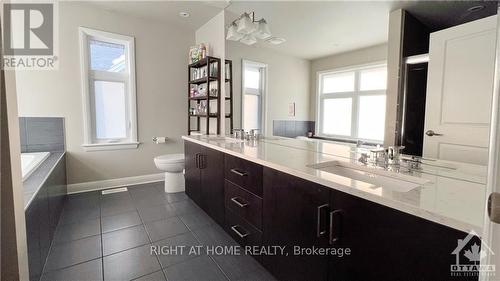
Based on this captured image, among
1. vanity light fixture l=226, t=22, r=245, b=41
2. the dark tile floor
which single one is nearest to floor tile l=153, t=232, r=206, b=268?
the dark tile floor

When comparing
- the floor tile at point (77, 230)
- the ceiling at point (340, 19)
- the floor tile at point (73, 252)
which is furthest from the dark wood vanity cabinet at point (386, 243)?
the floor tile at point (77, 230)

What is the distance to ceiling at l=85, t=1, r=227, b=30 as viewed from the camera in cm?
282

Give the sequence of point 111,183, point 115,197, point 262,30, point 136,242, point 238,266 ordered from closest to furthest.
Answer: point 238,266
point 136,242
point 262,30
point 115,197
point 111,183

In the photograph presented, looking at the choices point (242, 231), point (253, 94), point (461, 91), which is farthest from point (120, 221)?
point (461, 91)

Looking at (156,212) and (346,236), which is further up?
(346,236)

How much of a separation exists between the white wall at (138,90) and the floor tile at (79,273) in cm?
183

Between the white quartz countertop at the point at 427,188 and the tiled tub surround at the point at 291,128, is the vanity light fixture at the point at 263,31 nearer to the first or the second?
the tiled tub surround at the point at 291,128

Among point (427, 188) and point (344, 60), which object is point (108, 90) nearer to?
point (344, 60)

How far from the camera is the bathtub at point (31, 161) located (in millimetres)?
1913

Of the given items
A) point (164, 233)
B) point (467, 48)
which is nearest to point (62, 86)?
point (164, 233)

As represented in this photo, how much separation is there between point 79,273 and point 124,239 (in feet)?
1.38

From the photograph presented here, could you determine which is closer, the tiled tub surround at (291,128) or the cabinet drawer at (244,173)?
the cabinet drawer at (244,173)

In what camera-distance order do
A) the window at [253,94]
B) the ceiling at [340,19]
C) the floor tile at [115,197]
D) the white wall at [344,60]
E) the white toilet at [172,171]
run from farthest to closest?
the white toilet at [172,171] → the floor tile at [115,197] → the window at [253,94] → the white wall at [344,60] → the ceiling at [340,19]

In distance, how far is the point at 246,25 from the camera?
2.28m
